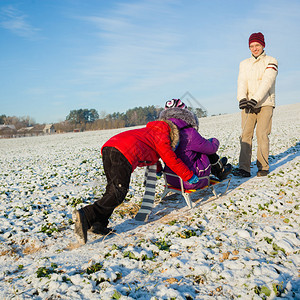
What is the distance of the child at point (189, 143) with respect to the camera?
4.79m

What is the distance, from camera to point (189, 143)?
195 inches

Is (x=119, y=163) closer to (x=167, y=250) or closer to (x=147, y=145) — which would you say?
(x=147, y=145)

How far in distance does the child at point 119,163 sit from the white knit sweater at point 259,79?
349 centimetres

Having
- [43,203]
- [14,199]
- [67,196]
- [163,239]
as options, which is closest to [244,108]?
[163,239]

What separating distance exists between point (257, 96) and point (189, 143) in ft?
8.87

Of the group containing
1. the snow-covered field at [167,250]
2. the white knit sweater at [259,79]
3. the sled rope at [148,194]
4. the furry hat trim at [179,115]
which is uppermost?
the white knit sweater at [259,79]

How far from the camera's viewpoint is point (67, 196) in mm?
7016

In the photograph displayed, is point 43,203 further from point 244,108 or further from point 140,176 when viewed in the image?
point 244,108

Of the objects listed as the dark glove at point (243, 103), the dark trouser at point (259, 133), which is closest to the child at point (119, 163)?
the dark glove at point (243, 103)

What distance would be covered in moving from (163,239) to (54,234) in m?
2.07

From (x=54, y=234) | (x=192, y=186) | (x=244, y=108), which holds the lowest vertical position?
(x=54, y=234)

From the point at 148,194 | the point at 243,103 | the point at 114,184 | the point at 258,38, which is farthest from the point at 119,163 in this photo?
the point at 258,38

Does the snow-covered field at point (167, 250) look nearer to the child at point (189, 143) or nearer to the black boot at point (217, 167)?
the black boot at point (217, 167)

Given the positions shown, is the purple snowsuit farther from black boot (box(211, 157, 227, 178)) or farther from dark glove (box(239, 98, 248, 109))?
dark glove (box(239, 98, 248, 109))
